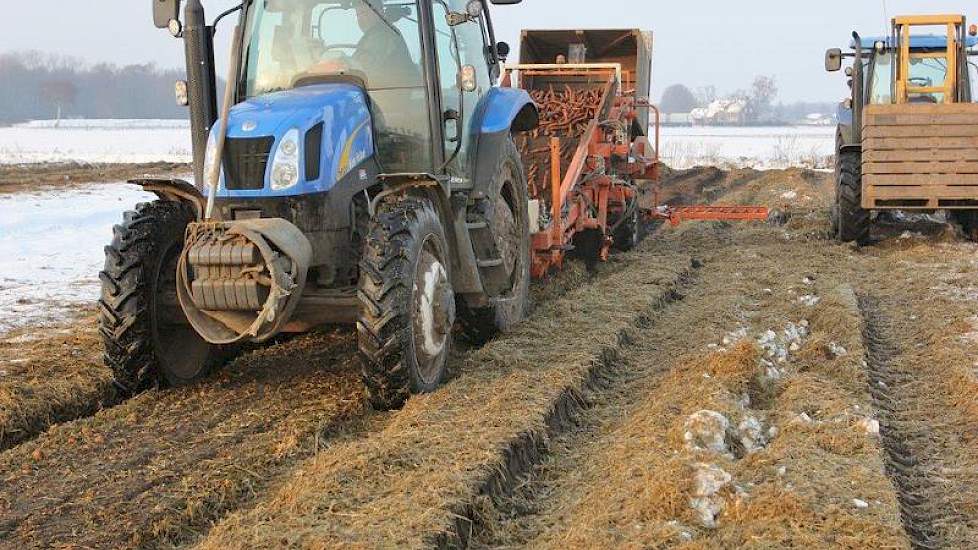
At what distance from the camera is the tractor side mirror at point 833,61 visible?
11609 millimetres

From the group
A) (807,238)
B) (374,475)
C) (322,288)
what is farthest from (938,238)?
(374,475)

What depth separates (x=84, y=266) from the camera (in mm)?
10555

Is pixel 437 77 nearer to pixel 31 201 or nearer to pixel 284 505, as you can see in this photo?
pixel 284 505

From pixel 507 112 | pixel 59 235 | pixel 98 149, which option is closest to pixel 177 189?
pixel 507 112

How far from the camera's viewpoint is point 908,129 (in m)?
10.5

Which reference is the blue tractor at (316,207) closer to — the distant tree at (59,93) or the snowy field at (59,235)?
the snowy field at (59,235)

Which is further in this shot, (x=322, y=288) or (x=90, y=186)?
(x=90, y=186)

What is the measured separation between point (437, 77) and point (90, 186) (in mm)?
15789

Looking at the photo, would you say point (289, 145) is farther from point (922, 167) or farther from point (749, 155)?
point (749, 155)

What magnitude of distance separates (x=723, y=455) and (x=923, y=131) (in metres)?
7.56

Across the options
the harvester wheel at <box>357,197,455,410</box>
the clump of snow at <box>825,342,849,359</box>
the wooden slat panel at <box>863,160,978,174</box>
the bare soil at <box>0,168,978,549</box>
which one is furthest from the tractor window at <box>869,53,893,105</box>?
the harvester wheel at <box>357,197,455,410</box>

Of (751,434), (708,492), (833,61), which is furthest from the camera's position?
(833,61)

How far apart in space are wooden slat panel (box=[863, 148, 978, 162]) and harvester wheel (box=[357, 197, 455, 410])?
6694 mm

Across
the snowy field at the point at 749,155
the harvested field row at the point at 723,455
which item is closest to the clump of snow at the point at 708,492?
the harvested field row at the point at 723,455
